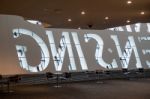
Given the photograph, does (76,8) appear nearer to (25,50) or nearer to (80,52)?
(25,50)

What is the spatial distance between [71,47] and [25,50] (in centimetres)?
336

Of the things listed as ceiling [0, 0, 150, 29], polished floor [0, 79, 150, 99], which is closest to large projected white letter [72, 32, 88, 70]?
ceiling [0, 0, 150, 29]

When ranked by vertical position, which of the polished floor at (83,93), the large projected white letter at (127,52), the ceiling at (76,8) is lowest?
the polished floor at (83,93)

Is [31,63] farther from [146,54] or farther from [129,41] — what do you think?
[146,54]

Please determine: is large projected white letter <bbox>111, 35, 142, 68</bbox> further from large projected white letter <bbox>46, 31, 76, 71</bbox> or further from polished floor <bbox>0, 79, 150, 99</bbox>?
polished floor <bbox>0, 79, 150, 99</bbox>

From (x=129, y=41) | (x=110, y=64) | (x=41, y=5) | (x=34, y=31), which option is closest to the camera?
(x=41, y=5)

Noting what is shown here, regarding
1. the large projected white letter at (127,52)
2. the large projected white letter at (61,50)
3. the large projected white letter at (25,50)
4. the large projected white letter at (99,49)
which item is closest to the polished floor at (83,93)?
the large projected white letter at (25,50)

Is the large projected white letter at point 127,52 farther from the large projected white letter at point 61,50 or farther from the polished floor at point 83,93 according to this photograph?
the polished floor at point 83,93

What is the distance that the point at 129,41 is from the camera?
72.9ft

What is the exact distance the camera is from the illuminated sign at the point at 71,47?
56.2 ft

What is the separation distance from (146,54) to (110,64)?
391cm

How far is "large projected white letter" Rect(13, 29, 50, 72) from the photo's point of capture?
17.2 metres

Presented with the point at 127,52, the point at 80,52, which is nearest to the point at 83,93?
the point at 80,52

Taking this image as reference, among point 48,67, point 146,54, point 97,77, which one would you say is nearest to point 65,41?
point 48,67
